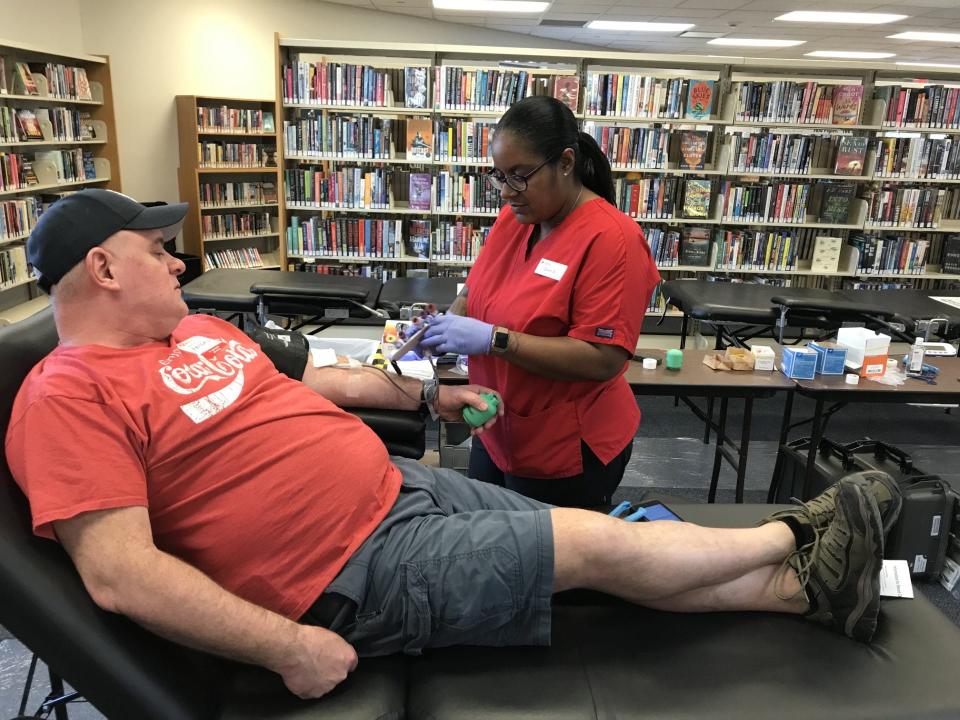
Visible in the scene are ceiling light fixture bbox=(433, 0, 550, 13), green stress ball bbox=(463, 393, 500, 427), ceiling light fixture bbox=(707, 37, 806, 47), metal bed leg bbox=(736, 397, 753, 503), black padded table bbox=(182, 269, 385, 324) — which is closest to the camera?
green stress ball bbox=(463, 393, 500, 427)

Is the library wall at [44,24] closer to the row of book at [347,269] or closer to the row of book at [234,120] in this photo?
the row of book at [234,120]

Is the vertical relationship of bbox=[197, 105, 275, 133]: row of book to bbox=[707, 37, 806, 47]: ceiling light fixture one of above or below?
below

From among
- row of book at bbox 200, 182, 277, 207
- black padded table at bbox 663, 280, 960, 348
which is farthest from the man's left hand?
row of book at bbox 200, 182, 277, 207

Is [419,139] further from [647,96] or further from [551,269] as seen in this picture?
[551,269]

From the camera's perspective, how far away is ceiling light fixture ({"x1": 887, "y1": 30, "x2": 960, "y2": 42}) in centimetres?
865

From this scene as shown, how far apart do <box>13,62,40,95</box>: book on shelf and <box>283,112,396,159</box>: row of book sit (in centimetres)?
190

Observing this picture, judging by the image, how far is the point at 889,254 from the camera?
493 cm

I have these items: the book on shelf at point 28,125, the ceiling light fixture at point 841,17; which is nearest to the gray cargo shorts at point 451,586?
the book on shelf at point 28,125

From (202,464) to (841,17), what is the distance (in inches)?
361

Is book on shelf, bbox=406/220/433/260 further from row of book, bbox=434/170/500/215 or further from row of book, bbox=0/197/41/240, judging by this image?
row of book, bbox=0/197/41/240

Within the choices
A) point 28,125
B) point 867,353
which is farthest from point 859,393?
point 28,125

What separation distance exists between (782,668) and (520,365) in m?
0.75

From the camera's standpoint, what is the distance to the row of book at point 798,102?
183 inches

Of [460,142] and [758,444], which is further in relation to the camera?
[460,142]
